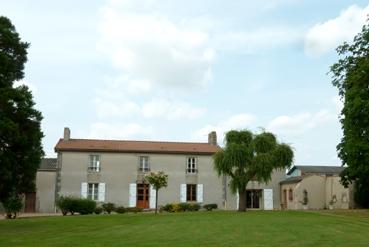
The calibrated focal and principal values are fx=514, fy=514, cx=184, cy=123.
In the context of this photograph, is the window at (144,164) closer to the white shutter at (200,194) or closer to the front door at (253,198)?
the white shutter at (200,194)

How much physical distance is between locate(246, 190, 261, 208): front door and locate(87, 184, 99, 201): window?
1174cm

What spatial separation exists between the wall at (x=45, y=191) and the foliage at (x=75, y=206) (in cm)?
515

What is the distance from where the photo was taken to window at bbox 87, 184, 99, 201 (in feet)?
118

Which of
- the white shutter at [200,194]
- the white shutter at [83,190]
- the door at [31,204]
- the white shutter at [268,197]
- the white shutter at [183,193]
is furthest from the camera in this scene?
the white shutter at [268,197]

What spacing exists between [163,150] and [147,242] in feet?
83.2

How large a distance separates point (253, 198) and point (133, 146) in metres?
10.4

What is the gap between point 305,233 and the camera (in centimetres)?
1342

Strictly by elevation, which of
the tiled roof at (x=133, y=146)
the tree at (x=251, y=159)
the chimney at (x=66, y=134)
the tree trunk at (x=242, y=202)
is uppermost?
the chimney at (x=66, y=134)

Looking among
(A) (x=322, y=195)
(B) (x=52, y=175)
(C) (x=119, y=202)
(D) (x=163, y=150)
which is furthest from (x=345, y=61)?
(B) (x=52, y=175)

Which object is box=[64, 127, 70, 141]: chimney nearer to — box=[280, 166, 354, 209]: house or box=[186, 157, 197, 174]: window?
box=[186, 157, 197, 174]: window

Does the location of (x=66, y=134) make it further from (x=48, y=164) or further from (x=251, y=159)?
(x=251, y=159)

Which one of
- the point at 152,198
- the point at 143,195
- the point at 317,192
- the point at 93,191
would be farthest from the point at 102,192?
the point at 317,192

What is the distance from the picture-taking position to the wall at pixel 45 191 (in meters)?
35.3

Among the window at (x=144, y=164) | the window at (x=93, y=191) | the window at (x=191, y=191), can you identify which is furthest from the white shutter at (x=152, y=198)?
the window at (x=93, y=191)
